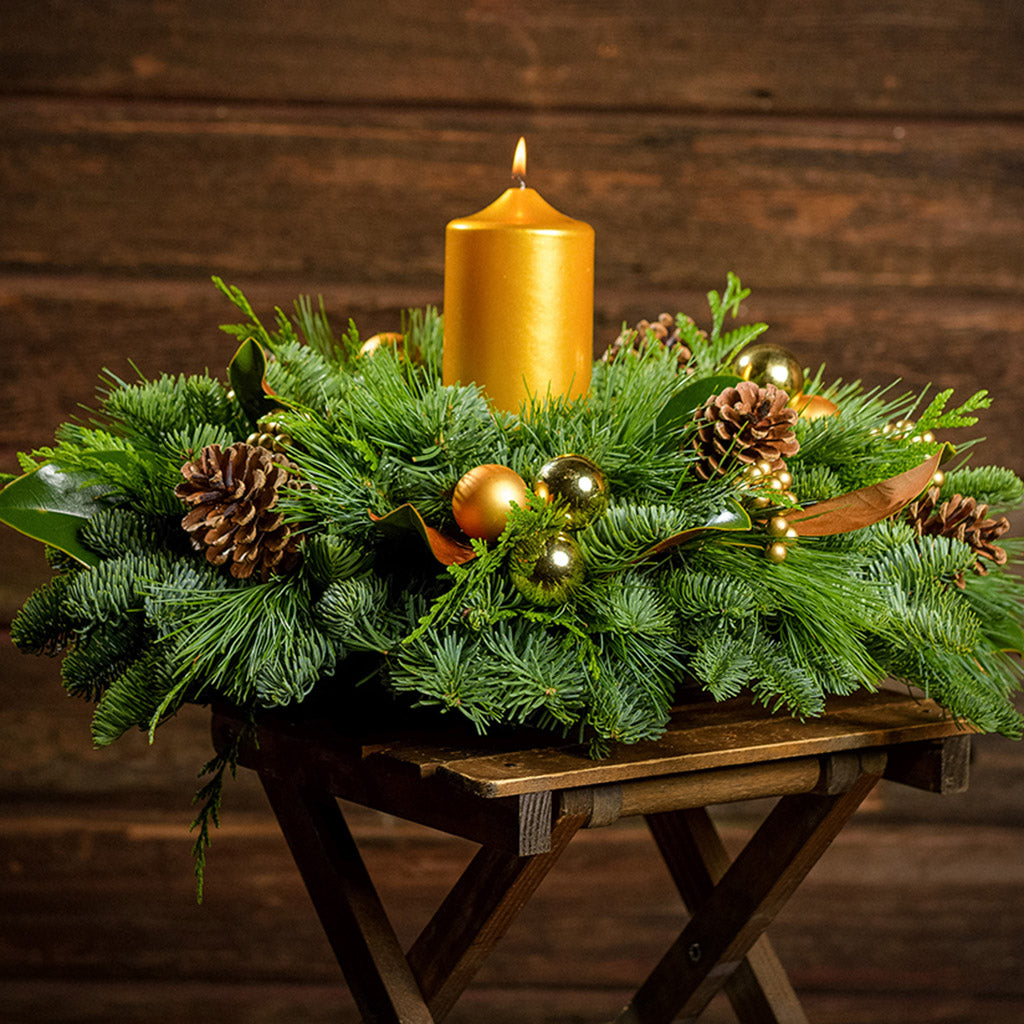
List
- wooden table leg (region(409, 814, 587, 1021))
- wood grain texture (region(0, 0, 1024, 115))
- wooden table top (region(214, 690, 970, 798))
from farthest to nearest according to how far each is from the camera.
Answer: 1. wood grain texture (region(0, 0, 1024, 115))
2. wooden table leg (region(409, 814, 587, 1021))
3. wooden table top (region(214, 690, 970, 798))

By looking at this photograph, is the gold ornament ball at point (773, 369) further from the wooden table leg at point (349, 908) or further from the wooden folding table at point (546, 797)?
the wooden table leg at point (349, 908)

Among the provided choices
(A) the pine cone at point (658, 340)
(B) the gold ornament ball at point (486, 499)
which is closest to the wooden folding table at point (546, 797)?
(B) the gold ornament ball at point (486, 499)

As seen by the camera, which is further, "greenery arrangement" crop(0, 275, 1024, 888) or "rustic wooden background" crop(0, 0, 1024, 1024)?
"rustic wooden background" crop(0, 0, 1024, 1024)

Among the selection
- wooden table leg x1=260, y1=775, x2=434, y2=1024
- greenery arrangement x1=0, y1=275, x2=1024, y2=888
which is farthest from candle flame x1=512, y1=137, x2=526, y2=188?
wooden table leg x1=260, y1=775, x2=434, y2=1024

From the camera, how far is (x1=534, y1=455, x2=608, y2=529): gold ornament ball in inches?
21.8

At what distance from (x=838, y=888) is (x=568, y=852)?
11.3 inches

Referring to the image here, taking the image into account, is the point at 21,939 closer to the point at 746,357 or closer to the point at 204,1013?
the point at 204,1013

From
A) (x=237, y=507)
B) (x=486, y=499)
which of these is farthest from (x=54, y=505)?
(x=486, y=499)

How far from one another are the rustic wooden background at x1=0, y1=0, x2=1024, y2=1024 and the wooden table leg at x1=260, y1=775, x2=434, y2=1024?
21.1 inches

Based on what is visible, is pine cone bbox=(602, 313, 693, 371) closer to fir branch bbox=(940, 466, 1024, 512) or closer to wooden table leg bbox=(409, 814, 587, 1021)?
fir branch bbox=(940, 466, 1024, 512)

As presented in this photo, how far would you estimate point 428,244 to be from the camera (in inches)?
48.4

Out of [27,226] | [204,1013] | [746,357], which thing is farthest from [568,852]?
[27,226]

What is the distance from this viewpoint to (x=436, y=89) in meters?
1.20

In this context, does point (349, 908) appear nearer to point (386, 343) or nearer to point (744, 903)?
point (744, 903)
